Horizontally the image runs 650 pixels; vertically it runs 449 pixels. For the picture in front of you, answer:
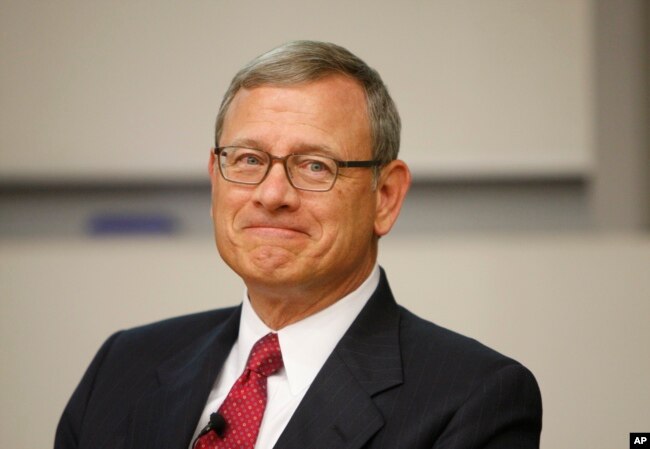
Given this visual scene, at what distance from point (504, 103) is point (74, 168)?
162cm

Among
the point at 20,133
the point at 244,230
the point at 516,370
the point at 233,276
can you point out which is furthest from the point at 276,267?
the point at 20,133

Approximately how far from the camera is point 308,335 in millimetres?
1974

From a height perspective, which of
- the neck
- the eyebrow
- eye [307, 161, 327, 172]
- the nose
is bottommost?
the neck

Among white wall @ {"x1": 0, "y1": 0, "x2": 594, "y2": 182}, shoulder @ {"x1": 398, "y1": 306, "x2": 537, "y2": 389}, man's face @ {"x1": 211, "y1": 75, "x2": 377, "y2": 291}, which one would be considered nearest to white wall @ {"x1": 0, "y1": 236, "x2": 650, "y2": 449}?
white wall @ {"x1": 0, "y1": 0, "x2": 594, "y2": 182}

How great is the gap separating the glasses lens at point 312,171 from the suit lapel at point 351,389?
0.28m

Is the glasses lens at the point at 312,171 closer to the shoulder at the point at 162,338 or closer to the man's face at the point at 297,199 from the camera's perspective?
the man's face at the point at 297,199

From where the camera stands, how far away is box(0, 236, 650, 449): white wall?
10.9 feet

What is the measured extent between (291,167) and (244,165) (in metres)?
0.11

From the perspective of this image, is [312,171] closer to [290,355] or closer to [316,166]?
[316,166]

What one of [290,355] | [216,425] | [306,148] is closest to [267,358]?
[290,355]

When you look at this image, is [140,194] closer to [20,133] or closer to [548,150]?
[20,133]

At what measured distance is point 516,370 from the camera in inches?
73.0

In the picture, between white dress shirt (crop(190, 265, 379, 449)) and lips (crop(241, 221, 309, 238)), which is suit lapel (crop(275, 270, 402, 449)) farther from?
lips (crop(241, 221, 309, 238))

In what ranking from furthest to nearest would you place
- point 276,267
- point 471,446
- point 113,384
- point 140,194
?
1. point 140,194
2. point 113,384
3. point 276,267
4. point 471,446
